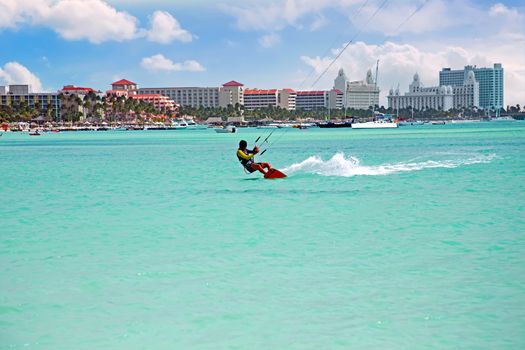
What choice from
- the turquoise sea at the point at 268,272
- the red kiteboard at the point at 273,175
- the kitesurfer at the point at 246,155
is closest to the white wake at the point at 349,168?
the red kiteboard at the point at 273,175

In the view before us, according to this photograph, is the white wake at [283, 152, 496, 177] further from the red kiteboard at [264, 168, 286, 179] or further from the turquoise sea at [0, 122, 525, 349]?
the turquoise sea at [0, 122, 525, 349]

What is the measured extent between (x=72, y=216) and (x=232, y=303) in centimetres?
1239

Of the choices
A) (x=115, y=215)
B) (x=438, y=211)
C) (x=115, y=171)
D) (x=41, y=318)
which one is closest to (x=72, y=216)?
(x=115, y=215)

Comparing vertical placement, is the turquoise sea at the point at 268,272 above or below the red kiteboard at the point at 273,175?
below

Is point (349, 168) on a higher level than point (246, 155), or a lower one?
lower

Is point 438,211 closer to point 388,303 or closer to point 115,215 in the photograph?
point 115,215

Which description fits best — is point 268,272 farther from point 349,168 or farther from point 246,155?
point 349,168

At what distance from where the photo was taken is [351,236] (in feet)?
58.8

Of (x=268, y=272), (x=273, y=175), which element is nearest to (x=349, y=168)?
(x=273, y=175)

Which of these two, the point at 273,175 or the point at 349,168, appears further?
the point at 349,168

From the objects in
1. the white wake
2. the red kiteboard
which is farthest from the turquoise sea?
the white wake

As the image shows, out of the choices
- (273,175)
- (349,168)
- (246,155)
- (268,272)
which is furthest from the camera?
(349,168)

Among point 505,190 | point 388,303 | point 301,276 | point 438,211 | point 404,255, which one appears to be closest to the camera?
point 388,303

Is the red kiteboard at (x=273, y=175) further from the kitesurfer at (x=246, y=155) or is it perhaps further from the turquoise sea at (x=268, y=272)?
the turquoise sea at (x=268, y=272)
